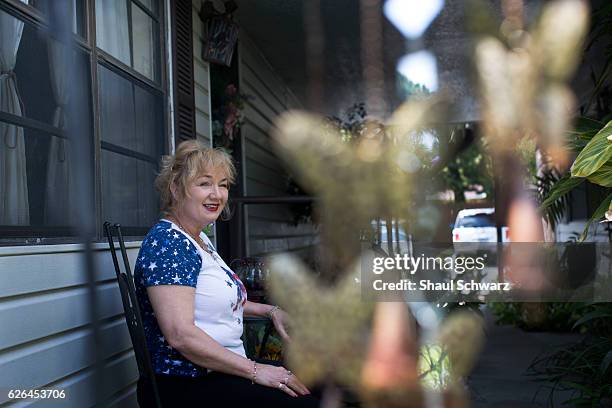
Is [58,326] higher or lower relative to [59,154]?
lower

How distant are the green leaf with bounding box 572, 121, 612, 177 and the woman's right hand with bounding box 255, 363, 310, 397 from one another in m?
0.90

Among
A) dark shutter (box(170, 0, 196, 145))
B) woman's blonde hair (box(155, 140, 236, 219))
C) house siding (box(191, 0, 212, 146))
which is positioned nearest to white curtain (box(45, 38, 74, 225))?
woman's blonde hair (box(155, 140, 236, 219))

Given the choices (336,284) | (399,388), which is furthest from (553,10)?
(399,388)

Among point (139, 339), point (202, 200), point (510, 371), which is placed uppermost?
point (202, 200)

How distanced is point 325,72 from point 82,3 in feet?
10.9

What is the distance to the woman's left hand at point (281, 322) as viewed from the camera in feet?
6.39

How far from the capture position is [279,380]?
154 centimetres

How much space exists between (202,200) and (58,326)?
461 millimetres

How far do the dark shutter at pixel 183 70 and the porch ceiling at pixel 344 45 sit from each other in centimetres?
81

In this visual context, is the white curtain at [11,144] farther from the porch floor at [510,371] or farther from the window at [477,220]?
the window at [477,220]

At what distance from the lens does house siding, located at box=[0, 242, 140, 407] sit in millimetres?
1439

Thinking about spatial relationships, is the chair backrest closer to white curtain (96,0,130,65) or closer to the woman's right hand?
the woman's right hand

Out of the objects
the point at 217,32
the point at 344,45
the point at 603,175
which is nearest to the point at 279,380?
the point at 603,175

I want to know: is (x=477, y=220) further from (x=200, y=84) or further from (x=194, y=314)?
(x=194, y=314)
